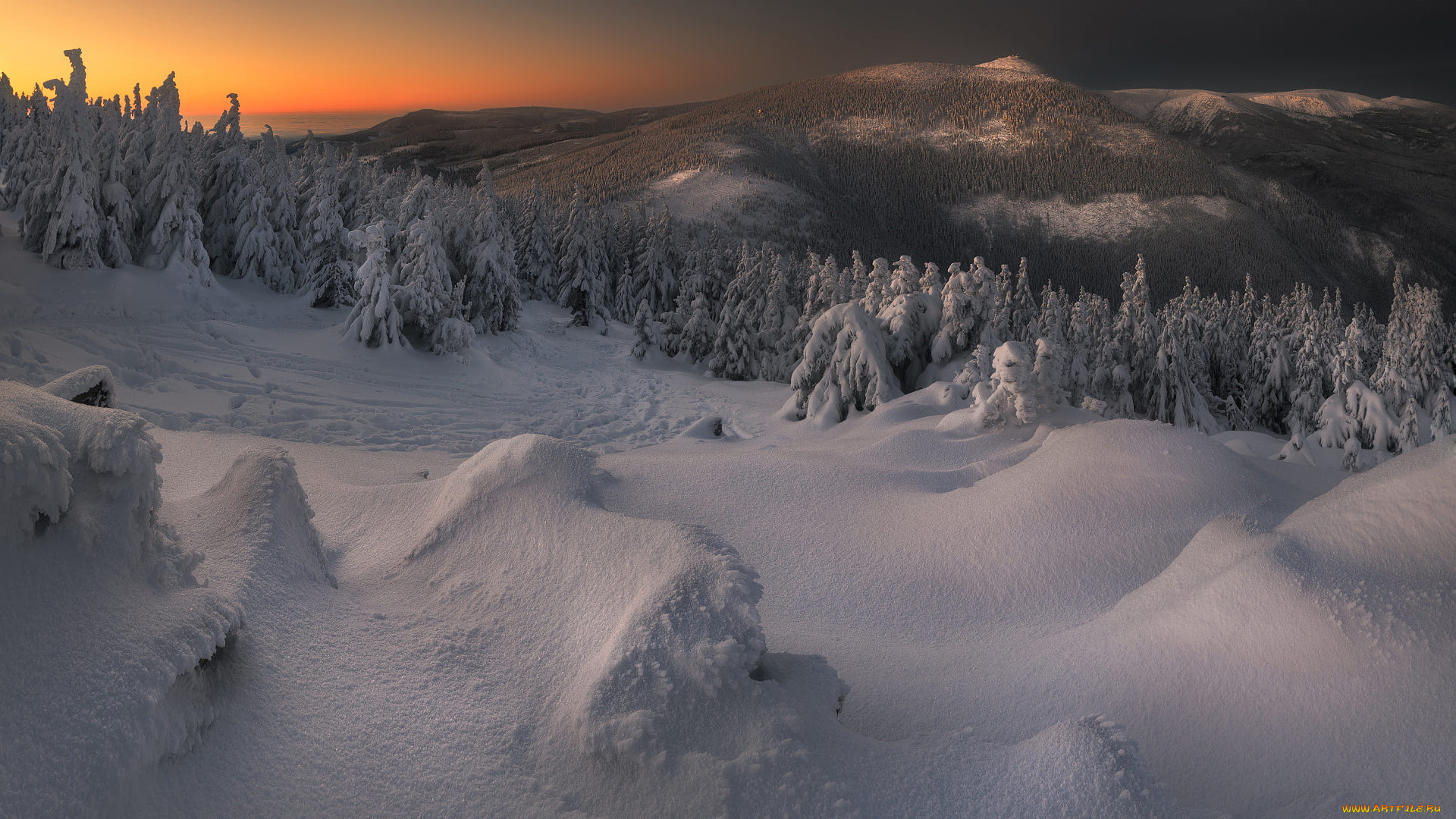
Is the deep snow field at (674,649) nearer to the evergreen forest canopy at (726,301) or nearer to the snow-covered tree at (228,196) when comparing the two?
the evergreen forest canopy at (726,301)

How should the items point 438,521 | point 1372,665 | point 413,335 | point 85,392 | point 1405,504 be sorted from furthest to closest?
1. point 413,335
2. point 85,392
3. point 438,521
4. point 1405,504
5. point 1372,665

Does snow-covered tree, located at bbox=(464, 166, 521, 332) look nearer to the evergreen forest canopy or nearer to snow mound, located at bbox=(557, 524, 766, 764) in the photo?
the evergreen forest canopy

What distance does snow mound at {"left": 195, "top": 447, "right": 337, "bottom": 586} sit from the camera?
403 centimetres

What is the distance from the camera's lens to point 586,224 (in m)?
51.2

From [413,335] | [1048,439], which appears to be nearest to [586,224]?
[413,335]

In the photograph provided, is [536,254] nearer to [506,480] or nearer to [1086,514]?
[506,480]

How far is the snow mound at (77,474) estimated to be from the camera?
2.75 metres

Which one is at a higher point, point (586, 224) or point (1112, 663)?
point (586, 224)

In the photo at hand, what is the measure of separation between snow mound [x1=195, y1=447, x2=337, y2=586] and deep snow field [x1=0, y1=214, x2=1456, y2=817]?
0.08 feet

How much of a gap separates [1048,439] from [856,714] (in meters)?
5.30

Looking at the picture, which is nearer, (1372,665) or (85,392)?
(1372,665)

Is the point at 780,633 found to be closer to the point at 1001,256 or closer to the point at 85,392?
the point at 85,392

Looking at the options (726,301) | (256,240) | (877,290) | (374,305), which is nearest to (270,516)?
(374,305)

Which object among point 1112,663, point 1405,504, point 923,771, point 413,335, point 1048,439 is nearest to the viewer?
point 923,771
